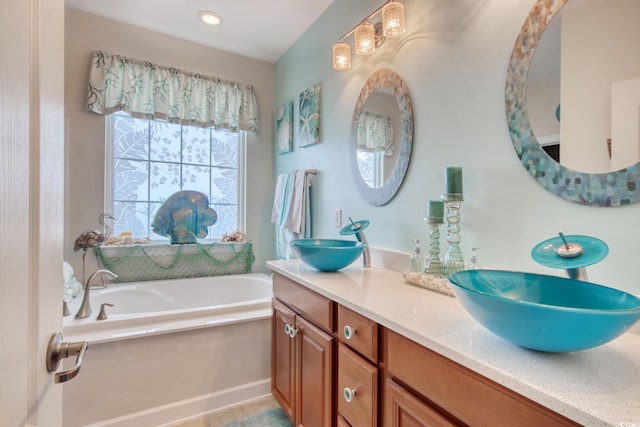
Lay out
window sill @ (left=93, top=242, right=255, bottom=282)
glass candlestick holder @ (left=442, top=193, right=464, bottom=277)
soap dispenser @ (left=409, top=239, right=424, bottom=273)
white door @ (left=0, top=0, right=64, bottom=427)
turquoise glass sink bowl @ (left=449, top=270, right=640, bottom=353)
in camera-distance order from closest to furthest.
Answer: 1. white door @ (left=0, top=0, right=64, bottom=427)
2. turquoise glass sink bowl @ (left=449, top=270, right=640, bottom=353)
3. glass candlestick holder @ (left=442, top=193, right=464, bottom=277)
4. soap dispenser @ (left=409, top=239, right=424, bottom=273)
5. window sill @ (left=93, top=242, right=255, bottom=282)

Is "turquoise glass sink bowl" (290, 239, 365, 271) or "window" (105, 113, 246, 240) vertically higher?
"window" (105, 113, 246, 240)

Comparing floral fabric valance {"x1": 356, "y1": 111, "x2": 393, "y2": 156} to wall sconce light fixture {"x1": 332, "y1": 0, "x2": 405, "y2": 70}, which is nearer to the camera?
wall sconce light fixture {"x1": 332, "y1": 0, "x2": 405, "y2": 70}

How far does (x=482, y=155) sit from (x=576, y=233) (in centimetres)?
43

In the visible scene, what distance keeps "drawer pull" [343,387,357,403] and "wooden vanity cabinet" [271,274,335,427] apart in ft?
0.37

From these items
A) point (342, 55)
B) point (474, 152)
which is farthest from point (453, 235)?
point (342, 55)

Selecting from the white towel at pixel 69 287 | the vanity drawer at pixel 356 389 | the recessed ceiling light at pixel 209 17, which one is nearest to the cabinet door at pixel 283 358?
the vanity drawer at pixel 356 389

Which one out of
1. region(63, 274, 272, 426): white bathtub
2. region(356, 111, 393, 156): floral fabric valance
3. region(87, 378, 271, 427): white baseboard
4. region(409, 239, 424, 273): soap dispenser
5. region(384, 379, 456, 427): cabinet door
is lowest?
region(87, 378, 271, 427): white baseboard

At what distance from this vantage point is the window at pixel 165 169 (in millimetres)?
2598

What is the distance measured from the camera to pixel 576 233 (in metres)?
0.93

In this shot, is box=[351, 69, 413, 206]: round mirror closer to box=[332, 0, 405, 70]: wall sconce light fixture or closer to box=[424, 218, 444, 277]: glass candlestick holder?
box=[332, 0, 405, 70]: wall sconce light fixture

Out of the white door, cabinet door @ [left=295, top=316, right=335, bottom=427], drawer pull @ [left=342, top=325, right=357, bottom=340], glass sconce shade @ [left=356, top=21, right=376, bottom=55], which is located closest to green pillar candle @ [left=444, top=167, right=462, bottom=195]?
drawer pull @ [left=342, top=325, right=357, bottom=340]

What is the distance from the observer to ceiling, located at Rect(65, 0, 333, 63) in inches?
88.3

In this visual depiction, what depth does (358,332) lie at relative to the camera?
3.38 feet

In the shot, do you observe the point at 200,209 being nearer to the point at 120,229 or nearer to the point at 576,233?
the point at 120,229
